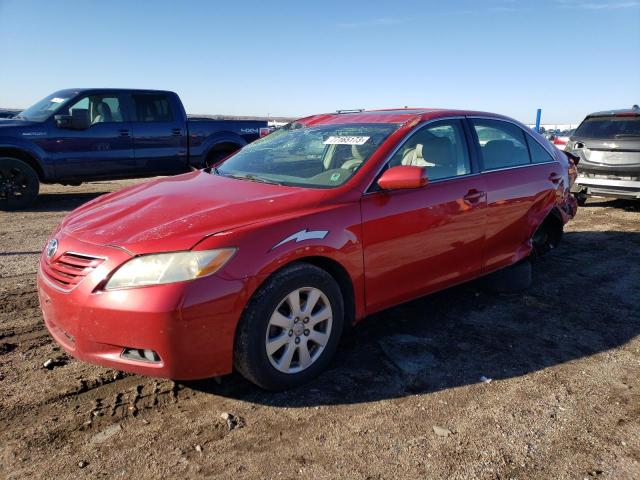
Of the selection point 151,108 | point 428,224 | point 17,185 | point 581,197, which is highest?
point 151,108

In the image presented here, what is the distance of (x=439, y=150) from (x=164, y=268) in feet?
7.77

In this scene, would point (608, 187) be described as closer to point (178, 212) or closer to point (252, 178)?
point (252, 178)

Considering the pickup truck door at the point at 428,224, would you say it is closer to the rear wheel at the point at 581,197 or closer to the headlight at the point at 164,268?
the headlight at the point at 164,268

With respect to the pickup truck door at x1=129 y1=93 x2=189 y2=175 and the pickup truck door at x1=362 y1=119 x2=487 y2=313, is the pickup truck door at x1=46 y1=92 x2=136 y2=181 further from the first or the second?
the pickup truck door at x1=362 y1=119 x2=487 y2=313

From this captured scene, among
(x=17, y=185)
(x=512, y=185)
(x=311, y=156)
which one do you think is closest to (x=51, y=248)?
(x=311, y=156)

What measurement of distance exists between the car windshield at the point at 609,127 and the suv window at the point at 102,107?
314 inches

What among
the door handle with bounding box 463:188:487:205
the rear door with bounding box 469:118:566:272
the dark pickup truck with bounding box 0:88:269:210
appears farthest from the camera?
the dark pickup truck with bounding box 0:88:269:210

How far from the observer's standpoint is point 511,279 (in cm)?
471

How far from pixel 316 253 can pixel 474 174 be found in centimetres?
177

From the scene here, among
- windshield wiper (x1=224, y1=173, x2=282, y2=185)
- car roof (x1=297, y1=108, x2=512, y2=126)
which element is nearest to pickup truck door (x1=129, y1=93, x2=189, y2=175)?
car roof (x1=297, y1=108, x2=512, y2=126)

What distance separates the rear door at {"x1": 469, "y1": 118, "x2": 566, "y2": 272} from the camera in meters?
4.27

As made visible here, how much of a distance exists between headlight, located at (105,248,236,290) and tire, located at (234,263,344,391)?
324 mm

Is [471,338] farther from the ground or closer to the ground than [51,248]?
closer to the ground

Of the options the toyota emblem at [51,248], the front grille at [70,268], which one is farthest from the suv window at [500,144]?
the toyota emblem at [51,248]
